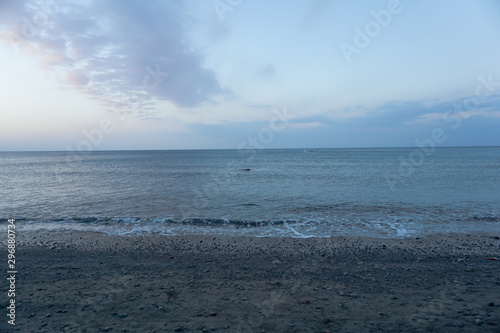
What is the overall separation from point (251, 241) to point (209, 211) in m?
7.62

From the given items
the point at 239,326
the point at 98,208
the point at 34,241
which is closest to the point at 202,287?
the point at 239,326

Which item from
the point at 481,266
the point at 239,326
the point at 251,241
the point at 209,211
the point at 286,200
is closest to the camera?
the point at 239,326

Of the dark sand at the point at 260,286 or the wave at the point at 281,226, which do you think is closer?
the dark sand at the point at 260,286

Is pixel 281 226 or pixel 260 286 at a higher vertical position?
pixel 260 286

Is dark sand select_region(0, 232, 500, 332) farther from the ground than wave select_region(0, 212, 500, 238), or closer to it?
farther from the ground

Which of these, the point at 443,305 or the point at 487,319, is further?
the point at 443,305

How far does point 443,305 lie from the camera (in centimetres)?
688

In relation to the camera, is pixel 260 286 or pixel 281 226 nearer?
pixel 260 286

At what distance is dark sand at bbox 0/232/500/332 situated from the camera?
618cm

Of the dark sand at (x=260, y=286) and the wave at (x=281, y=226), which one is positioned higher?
the dark sand at (x=260, y=286)

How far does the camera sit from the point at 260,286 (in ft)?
26.7

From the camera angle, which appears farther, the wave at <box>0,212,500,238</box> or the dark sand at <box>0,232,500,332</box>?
the wave at <box>0,212,500,238</box>

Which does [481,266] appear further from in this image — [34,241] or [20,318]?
[34,241]

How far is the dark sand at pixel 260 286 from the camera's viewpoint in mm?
6184
